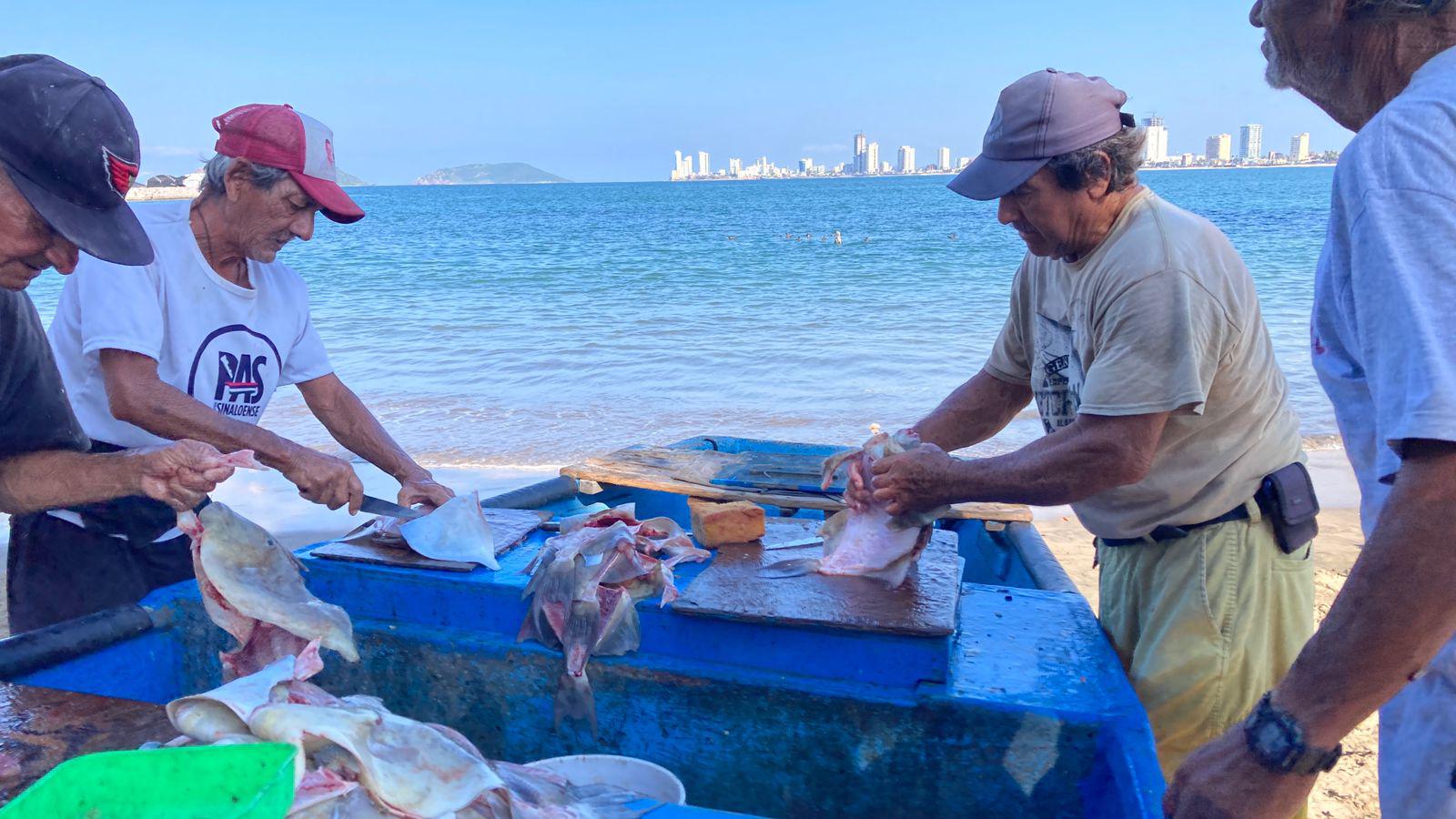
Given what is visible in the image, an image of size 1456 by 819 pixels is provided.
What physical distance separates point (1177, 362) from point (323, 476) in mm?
2545

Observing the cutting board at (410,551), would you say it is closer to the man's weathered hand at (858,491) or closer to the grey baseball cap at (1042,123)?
the man's weathered hand at (858,491)

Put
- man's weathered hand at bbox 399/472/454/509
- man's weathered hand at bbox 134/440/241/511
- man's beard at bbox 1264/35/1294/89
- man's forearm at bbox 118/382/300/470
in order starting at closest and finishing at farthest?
man's beard at bbox 1264/35/1294/89 < man's weathered hand at bbox 134/440/241/511 < man's forearm at bbox 118/382/300/470 < man's weathered hand at bbox 399/472/454/509

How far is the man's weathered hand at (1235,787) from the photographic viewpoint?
5.08 feet

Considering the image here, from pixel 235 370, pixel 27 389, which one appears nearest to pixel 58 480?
pixel 27 389

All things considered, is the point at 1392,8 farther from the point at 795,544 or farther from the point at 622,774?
the point at 622,774

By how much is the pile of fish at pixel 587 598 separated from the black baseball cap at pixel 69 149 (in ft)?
4.14

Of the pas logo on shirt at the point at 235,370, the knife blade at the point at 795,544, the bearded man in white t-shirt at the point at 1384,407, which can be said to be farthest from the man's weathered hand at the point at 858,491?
the pas logo on shirt at the point at 235,370

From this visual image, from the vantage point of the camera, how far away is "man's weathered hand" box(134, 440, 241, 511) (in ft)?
8.04

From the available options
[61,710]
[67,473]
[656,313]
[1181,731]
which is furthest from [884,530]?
[656,313]

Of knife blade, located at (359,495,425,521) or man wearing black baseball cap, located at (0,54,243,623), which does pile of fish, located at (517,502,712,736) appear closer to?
knife blade, located at (359,495,425,521)

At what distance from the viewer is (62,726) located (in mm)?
2119

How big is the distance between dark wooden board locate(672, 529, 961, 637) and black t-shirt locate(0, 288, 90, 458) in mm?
1875

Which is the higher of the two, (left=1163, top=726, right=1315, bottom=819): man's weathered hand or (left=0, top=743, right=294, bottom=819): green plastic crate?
(left=0, top=743, right=294, bottom=819): green plastic crate

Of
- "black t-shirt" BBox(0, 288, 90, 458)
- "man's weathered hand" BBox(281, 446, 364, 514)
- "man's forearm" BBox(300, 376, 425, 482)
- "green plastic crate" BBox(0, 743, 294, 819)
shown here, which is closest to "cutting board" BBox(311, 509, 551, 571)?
"man's weathered hand" BBox(281, 446, 364, 514)
